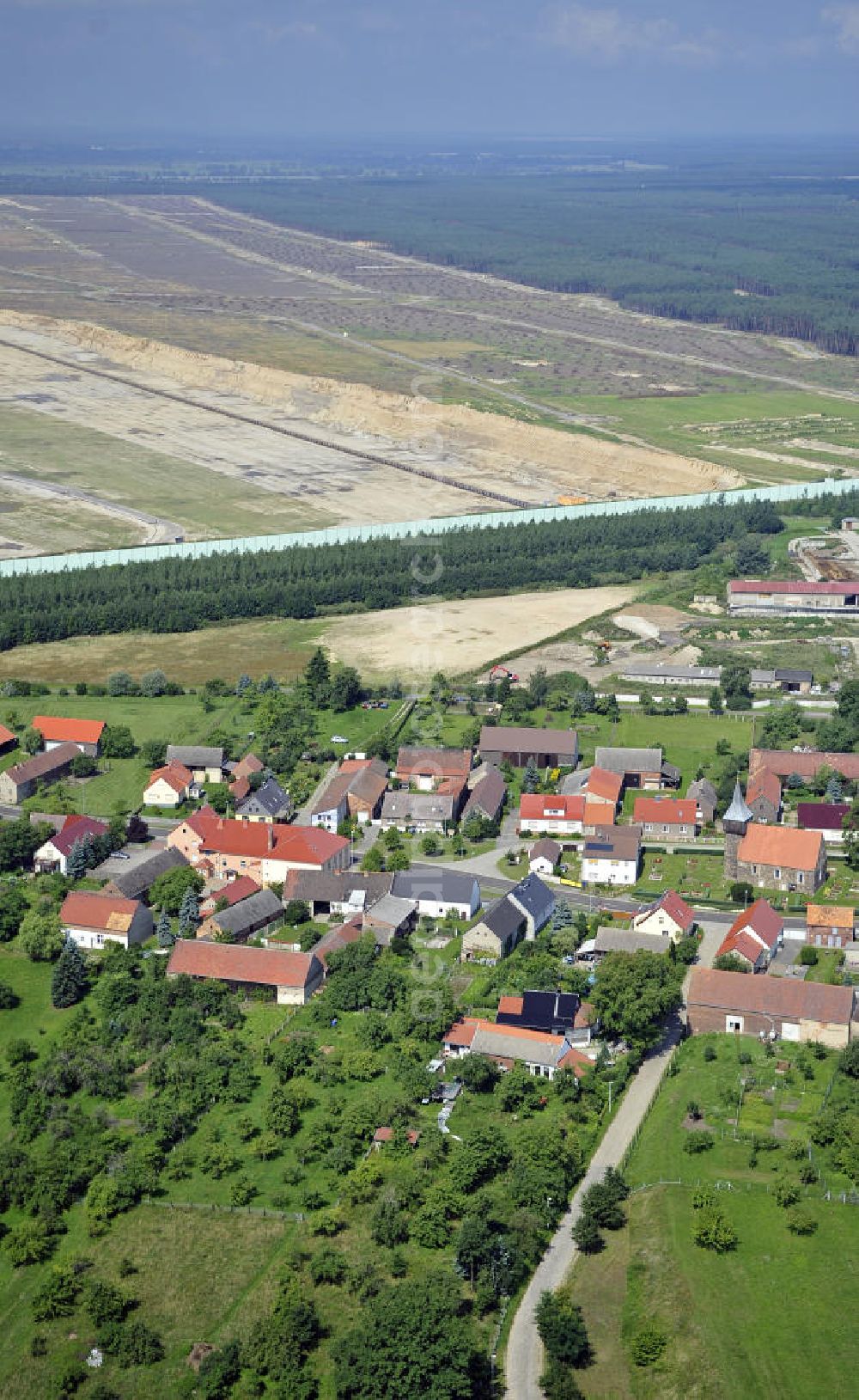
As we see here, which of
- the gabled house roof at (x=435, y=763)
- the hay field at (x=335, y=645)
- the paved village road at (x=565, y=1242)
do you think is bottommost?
the hay field at (x=335, y=645)

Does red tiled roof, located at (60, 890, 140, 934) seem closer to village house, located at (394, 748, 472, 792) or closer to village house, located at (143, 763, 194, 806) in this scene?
village house, located at (143, 763, 194, 806)

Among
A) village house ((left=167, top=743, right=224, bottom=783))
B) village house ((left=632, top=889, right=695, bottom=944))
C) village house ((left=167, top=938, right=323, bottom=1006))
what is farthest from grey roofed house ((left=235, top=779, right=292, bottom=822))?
village house ((left=632, top=889, right=695, bottom=944))

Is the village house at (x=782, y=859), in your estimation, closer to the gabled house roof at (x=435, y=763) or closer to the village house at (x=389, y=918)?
the village house at (x=389, y=918)

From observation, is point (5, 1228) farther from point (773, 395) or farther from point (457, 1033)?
point (773, 395)

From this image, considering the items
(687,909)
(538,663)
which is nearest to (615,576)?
(538,663)

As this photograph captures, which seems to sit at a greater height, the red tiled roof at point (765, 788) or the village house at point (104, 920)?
the red tiled roof at point (765, 788)

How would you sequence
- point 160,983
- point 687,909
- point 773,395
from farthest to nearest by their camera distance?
point 773,395 < point 687,909 < point 160,983

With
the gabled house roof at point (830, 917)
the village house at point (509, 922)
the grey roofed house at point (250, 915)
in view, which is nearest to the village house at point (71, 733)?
the grey roofed house at point (250, 915)
